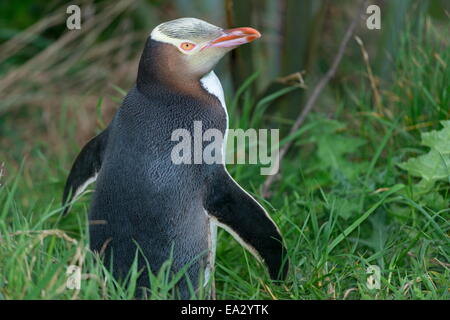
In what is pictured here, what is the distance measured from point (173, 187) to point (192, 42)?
16.6 inches

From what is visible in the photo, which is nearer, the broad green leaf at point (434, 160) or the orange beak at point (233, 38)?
the orange beak at point (233, 38)

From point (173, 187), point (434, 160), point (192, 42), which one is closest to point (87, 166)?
point (173, 187)

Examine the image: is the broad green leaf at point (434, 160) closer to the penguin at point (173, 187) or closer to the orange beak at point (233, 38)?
the penguin at point (173, 187)

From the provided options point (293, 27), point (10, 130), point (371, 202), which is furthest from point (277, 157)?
point (10, 130)

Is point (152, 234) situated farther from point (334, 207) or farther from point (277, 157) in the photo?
point (277, 157)

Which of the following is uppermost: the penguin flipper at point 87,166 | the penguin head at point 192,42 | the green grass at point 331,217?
the penguin head at point 192,42

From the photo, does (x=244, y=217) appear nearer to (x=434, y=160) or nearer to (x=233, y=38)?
(x=233, y=38)

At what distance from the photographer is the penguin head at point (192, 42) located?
2.17 metres

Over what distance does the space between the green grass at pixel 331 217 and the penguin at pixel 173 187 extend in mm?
82

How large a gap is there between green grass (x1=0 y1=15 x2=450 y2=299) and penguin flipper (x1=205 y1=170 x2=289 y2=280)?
0.40 ft

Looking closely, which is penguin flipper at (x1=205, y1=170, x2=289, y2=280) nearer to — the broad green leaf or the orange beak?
the orange beak

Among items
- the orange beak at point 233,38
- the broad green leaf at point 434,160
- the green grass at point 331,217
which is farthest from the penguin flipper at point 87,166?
the broad green leaf at point 434,160

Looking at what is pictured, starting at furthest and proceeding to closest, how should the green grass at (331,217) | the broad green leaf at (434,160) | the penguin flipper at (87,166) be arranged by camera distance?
the broad green leaf at (434,160) → the penguin flipper at (87,166) → the green grass at (331,217)

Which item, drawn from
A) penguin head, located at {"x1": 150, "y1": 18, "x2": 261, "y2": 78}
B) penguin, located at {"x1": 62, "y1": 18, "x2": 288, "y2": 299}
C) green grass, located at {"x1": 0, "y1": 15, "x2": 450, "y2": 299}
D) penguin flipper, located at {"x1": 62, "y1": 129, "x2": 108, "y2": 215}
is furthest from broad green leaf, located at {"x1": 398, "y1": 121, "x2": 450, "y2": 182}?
penguin flipper, located at {"x1": 62, "y1": 129, "x2": 108, "y2": 215}
